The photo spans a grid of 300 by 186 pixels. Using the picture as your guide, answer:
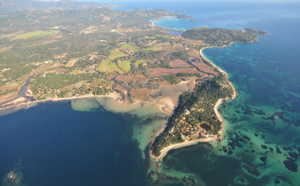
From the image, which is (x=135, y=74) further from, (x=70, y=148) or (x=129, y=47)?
(x=70, y=148)

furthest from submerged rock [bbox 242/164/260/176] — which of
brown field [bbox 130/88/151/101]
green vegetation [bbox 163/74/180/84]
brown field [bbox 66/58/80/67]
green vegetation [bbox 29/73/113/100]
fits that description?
brown field [bbox 66/58/80/67]

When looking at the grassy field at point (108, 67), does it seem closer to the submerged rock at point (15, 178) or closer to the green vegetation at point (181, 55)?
the green vegetation at point (181, 55)

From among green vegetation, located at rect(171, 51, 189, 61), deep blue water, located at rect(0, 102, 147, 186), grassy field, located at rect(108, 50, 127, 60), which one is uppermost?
green vegetation, located at rect(171, 51, 189, 61)

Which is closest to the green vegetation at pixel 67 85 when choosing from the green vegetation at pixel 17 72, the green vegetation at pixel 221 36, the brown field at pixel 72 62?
the green vegetation at pixel 17 72

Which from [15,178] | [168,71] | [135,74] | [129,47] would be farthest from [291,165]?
[129,47]

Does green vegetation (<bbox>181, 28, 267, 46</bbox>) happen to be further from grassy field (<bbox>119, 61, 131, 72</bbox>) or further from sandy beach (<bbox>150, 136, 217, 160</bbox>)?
sandy beach (<bbox>150, 136, 217, 160</bbox>)
